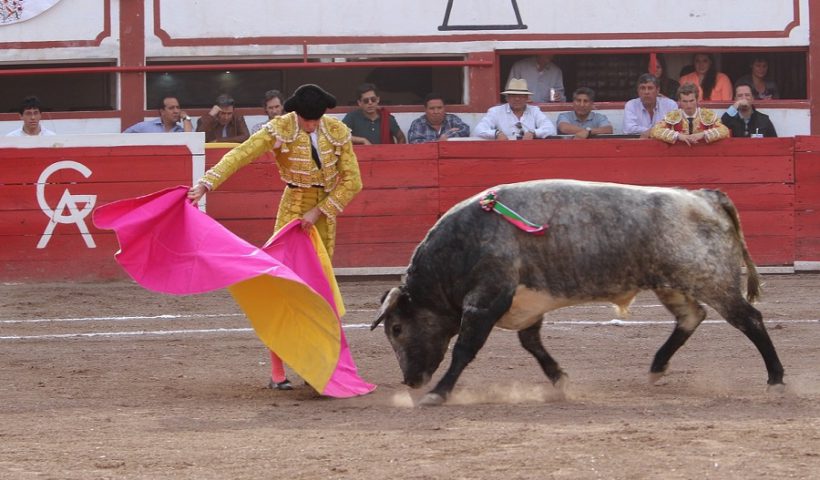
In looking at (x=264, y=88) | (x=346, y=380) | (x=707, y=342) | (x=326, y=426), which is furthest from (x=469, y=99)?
(x=326, y=426)

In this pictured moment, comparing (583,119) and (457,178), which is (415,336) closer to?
(457,178)

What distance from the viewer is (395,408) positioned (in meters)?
5.78

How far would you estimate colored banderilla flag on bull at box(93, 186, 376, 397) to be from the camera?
20.3 ft

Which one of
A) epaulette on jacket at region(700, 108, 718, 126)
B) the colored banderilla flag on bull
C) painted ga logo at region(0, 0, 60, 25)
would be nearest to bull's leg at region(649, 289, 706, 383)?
the colored banderilla flag on bull

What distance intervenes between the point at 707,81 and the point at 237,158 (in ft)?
22.5

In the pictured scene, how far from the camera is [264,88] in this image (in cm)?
1209

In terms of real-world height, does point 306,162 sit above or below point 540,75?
below

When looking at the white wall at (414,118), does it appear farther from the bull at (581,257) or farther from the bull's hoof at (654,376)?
the bull at (581,257)

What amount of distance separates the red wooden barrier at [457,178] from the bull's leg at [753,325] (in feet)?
16.3

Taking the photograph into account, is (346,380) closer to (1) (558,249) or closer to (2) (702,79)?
(1) (558,249)

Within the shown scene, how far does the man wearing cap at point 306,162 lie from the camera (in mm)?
6273

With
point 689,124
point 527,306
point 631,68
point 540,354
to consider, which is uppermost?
point 631,68

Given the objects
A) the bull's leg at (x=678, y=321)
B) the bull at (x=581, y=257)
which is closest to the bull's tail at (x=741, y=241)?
the bull at (x=581, y=257)

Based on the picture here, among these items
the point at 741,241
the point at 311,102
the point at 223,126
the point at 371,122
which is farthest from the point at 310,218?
the point at 223,126
